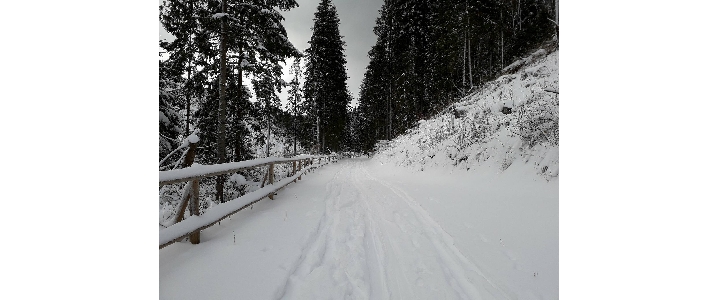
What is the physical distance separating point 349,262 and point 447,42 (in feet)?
52.1

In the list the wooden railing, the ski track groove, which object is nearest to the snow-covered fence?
the wooden railing

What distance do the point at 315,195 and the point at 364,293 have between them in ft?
14.3

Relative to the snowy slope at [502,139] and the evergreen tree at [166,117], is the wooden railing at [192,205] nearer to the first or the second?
the snowy slope at [502,139]

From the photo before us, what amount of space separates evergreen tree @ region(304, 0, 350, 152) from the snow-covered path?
1563cm

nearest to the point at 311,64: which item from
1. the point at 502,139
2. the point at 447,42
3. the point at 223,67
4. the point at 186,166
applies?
Result: the point at 447,42

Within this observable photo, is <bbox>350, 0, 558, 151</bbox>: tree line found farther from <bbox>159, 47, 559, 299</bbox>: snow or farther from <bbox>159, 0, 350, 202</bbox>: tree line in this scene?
<bbox>159, 47, 559, 299</bbox>: snow

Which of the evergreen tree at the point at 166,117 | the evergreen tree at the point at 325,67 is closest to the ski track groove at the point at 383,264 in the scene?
the evergreen tree at the point at 166,117

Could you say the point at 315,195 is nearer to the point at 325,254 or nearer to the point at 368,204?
the point at 368,204

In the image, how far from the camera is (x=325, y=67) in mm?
19641

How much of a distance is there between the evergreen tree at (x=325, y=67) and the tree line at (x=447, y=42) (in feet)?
16.0

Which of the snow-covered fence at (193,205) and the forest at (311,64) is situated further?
the forest at (311,64)

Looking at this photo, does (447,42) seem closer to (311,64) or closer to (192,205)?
(311,64)

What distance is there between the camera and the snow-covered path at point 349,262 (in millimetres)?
2131

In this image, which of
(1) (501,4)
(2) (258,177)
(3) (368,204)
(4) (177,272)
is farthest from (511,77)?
(4) (177,272)
